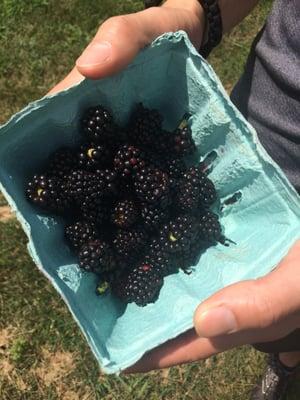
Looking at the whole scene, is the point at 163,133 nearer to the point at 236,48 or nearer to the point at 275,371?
the point at 275,371

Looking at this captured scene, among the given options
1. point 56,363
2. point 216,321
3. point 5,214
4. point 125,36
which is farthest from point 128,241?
point 5,214

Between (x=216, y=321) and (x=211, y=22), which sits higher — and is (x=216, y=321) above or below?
below

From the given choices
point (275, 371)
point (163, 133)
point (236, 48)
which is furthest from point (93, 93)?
point (236, 48)

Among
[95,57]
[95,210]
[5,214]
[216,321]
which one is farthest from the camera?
[5,214]

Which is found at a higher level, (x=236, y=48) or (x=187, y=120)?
(x=187, y=120)

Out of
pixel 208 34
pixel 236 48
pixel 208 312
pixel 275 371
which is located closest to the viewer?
pixel 208 312

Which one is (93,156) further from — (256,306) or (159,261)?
(256,306)
